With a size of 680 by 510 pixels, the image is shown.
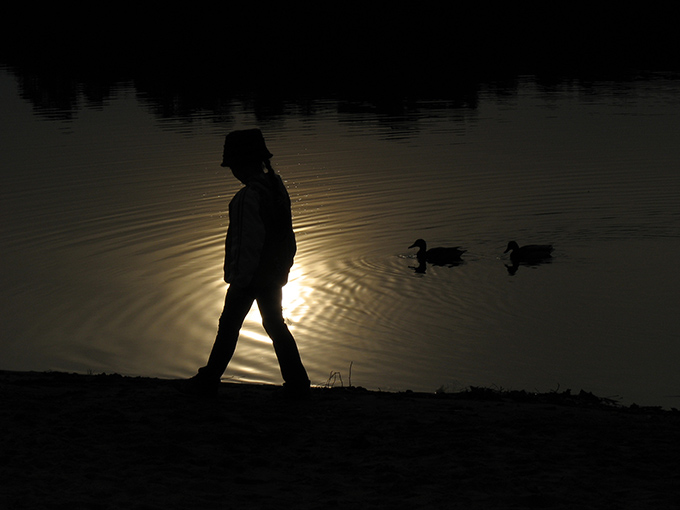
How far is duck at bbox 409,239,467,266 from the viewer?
15523mm

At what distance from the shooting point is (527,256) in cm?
1551

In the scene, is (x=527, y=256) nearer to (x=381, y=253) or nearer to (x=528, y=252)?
(x=528, y=252)

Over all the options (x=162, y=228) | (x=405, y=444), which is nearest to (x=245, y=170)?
(x=405, y=444)

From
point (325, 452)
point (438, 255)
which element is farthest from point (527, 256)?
point (325, 452)

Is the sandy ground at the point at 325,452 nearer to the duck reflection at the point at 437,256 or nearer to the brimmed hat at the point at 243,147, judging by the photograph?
the brimmed hat at the point at 243,147

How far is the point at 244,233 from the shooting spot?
7191 mm

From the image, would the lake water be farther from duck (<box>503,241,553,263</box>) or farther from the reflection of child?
the reflection of child

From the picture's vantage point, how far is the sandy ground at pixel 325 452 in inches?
220

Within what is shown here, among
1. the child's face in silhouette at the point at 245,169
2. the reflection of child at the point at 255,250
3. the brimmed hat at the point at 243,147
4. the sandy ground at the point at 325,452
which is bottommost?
the sandy ground at the point at 325,452

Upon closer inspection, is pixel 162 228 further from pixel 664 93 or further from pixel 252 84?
pixel 252 84

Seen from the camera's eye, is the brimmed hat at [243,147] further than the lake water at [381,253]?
No

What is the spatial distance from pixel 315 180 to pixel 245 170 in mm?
16200

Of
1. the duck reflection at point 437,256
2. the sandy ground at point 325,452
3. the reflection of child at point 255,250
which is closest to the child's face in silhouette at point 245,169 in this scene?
the reflection of child at point 255,250

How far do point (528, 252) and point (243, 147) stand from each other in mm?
9130
